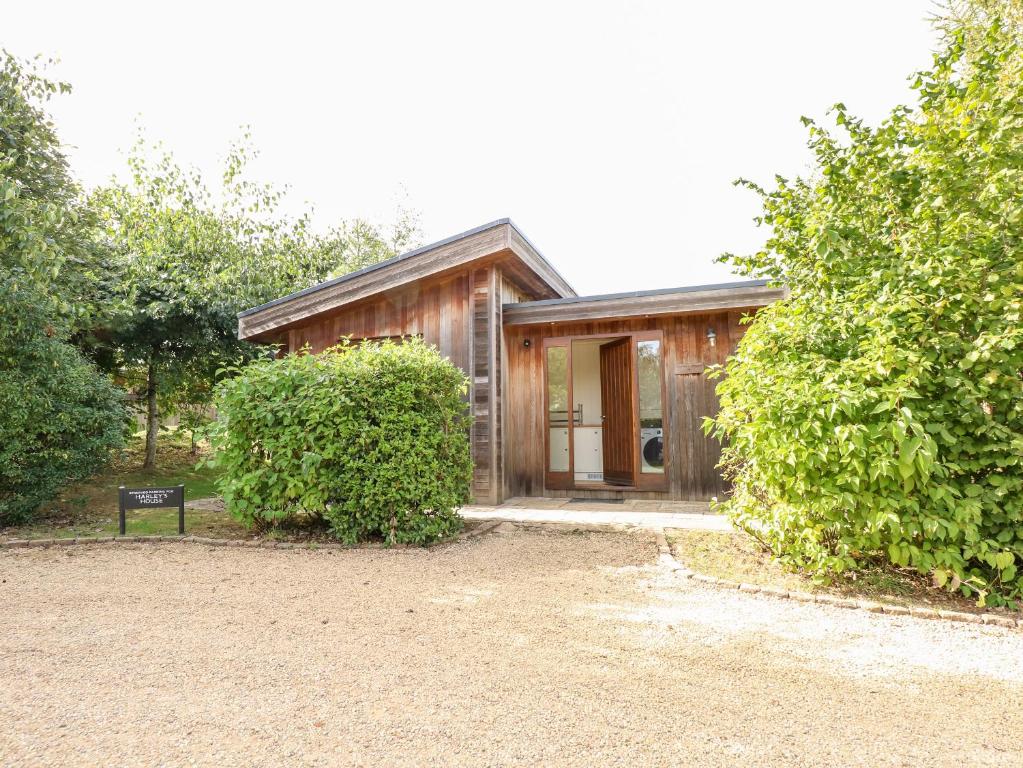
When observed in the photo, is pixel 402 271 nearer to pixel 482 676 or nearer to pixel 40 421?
pixel 40 421

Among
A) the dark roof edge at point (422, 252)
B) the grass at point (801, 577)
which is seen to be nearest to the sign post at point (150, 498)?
the dark roof edge at point (422, 252)

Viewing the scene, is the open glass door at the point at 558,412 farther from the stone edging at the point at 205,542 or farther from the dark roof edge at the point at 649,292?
the stone edging at the point at 205,542

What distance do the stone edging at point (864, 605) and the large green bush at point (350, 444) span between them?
2.09 m

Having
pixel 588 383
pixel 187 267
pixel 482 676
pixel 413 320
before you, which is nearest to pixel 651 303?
pixel 413 320

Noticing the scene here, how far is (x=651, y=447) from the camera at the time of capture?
721 cm

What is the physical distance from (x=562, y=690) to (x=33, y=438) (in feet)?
19.2

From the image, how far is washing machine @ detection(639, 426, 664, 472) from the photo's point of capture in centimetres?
714

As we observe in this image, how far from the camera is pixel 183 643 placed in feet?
8.54

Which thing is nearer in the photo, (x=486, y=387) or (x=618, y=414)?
(x=486, y=387)

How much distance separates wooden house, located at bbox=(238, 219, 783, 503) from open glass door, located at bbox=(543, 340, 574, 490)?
3 centimetres

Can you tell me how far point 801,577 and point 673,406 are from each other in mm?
3604

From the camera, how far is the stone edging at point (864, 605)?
279 centimetres

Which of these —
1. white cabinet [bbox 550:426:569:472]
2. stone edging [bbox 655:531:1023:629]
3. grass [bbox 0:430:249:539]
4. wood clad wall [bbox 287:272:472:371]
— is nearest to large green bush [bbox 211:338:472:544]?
grass [bbox 0:430:249:539]

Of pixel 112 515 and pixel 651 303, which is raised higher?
pixel 651 303
